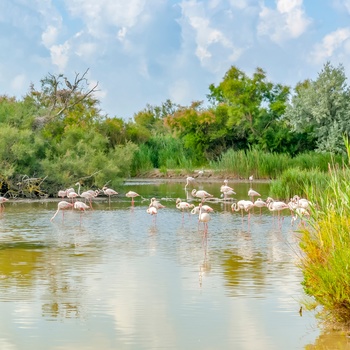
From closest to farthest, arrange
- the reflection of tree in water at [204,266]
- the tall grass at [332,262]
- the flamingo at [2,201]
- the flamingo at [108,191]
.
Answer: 1. the tall grass at [332,262]
2. the reflection of tree in water at [204,266]
3. the flamingo at [2,201]
4. the flamingo at [108,191]

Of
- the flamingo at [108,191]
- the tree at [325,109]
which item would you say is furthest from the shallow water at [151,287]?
the tree at [325,109]

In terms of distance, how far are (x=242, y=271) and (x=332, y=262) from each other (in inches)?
164

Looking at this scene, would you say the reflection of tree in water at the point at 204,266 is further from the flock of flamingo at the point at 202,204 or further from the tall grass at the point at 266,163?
the tall grass at the point at 266,163

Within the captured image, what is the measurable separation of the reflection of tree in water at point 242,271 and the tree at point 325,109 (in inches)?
1148

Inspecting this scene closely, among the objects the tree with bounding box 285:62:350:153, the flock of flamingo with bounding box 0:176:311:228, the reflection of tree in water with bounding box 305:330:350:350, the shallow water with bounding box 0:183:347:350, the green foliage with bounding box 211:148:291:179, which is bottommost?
the reflection of tree in water with bounding box 305:330:350:350

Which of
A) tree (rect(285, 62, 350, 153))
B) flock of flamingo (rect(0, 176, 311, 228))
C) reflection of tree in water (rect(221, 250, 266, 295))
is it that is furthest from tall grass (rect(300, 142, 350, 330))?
tree (rect(285, 62, 350, 153))

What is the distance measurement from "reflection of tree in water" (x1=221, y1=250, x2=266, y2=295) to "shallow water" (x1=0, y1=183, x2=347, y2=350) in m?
0.02

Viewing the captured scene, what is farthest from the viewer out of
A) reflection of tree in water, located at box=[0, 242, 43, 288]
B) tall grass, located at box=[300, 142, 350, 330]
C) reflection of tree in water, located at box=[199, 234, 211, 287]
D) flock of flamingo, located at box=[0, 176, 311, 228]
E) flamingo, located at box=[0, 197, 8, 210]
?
flamingo, located at box=[0, 197, 8, 210]

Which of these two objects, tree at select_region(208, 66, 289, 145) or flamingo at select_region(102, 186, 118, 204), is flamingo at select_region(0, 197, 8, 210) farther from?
tree at select_region(208, 66, 289, 145)

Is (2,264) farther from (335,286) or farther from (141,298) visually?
(335,286)

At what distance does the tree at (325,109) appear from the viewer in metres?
43.4

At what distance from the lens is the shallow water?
8.97 metres

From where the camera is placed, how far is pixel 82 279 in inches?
483

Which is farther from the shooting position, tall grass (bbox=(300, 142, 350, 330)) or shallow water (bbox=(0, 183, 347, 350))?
shallow water (bbox=(0, 183, 347, 350))
